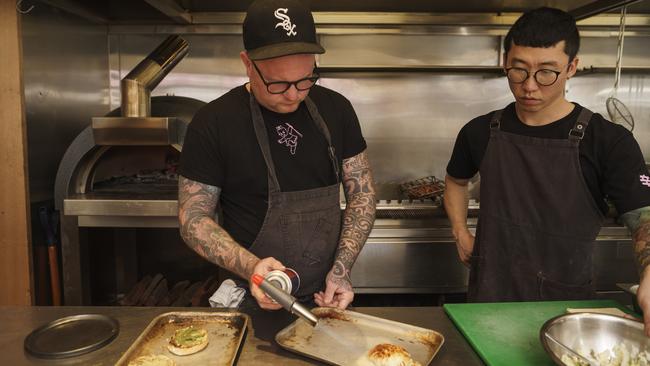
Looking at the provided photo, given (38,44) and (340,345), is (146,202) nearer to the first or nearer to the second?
(38,44)

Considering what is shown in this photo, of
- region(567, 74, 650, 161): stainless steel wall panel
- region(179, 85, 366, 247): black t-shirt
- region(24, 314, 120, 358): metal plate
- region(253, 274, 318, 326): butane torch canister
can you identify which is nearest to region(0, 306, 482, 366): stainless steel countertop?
region(24, 314, 120, 358): metal plate

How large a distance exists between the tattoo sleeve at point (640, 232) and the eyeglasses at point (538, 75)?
0.56m

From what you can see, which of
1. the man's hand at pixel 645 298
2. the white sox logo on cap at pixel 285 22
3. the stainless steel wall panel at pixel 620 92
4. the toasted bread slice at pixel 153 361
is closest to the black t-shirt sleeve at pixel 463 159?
the man's hand at pixel 645 298

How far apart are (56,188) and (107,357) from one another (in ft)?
6.17

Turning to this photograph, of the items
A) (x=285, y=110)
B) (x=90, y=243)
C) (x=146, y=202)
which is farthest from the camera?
(x=90, y=243)

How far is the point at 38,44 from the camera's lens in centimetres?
292

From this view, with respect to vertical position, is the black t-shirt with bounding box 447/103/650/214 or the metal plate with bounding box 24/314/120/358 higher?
the black t-shirt with bounding box 447/103/650/214

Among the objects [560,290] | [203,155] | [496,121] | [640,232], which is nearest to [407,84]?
[496,121]

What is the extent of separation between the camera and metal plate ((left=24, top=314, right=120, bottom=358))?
1.29m

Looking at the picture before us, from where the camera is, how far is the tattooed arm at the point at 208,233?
4.99ft

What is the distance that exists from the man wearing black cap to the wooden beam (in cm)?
158

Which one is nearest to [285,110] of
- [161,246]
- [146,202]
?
[146,202]

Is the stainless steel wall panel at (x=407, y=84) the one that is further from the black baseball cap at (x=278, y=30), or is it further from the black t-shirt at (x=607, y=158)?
the black baseball cap at (x=278, y=30)

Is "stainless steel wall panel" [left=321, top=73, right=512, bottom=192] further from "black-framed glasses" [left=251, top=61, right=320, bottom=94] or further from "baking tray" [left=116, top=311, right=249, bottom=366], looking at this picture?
"baking tray" [left=116, top=311, right=249, bottom=366]
